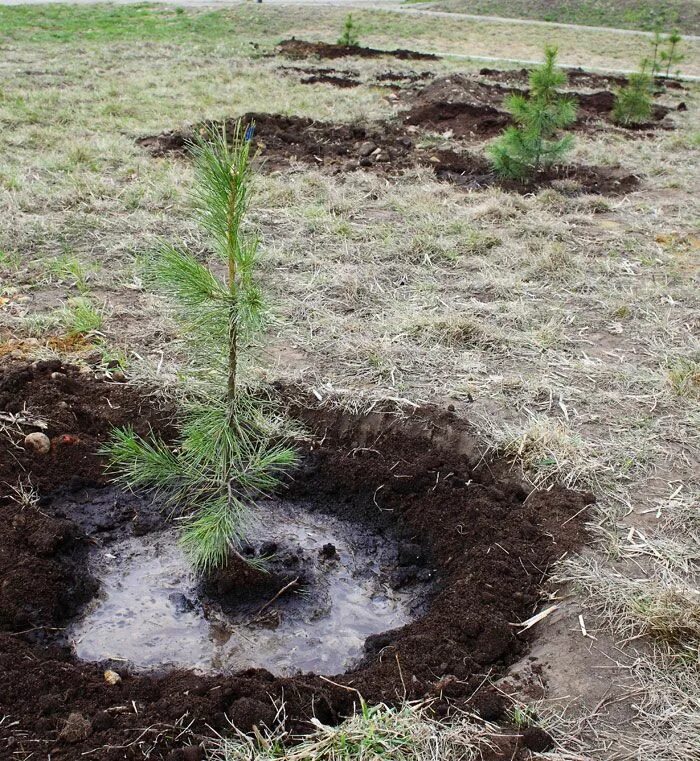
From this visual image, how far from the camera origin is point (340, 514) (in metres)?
3.67

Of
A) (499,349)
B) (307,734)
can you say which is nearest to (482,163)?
(499,349)

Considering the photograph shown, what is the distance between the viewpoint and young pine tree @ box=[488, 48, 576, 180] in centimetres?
744

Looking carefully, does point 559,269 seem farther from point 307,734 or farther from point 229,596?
point 307,734

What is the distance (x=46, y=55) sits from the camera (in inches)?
547

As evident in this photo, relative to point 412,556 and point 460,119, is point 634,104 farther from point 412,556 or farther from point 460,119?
point 412,556

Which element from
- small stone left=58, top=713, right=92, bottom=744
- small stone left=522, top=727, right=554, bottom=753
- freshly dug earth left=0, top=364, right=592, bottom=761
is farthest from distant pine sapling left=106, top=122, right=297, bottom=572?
small stone left=522, top=727, right=554, bottom=753

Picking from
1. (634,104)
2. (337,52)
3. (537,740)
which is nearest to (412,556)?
(537,740)

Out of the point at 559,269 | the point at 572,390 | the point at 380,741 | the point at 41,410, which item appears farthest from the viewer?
the point at 559,269

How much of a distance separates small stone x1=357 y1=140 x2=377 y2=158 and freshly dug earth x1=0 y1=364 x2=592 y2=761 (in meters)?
5.15

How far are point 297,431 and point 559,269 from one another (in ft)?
9.35

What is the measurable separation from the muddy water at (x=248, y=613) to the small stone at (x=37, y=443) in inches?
24.5

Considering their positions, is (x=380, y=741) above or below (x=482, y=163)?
below

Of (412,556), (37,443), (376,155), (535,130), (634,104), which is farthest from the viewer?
Answer: (634,104)

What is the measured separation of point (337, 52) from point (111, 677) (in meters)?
15.1
